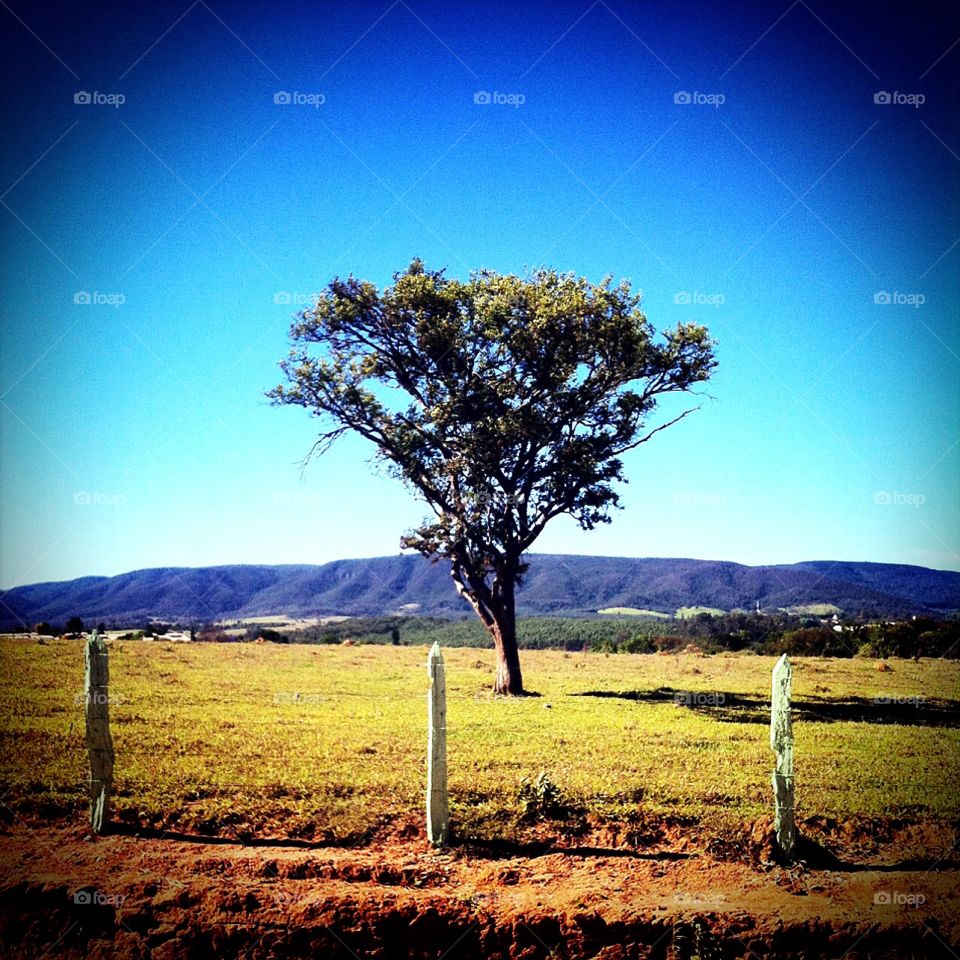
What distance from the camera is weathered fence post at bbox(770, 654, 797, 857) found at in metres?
9.34

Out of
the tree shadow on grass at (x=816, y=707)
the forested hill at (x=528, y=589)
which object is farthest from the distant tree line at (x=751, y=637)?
the forested hill at (x=528, y=589)

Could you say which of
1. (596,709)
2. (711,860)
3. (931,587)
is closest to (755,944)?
(711,860)

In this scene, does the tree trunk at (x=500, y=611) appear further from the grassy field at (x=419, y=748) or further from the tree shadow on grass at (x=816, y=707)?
the tree shadow on grass at (x=816, y=707)

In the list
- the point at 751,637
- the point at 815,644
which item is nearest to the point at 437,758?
the point at 815,644

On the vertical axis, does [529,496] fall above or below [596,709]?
above

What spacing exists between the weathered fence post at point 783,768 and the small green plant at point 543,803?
Result: 2947mm

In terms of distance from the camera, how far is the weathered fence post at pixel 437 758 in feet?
31.0

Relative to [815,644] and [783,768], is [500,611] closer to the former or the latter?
[783,768]

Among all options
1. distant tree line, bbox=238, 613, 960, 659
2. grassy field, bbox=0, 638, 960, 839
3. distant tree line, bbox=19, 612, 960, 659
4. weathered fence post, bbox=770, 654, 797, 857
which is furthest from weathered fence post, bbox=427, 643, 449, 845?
distant tree line, bbox=238, 613, 960, 659

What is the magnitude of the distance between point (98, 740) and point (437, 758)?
445cm

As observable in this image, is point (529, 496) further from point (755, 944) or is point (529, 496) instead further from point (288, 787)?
point (755, 944)

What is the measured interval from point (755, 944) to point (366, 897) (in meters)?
4.05

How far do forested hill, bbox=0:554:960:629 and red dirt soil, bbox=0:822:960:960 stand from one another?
6647 cm

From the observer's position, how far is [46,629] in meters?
35.7
